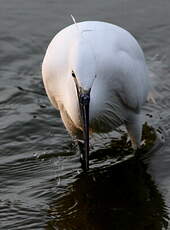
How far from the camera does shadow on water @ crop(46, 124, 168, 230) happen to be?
4.77 meters

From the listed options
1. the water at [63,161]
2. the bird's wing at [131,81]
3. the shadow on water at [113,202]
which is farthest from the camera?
the bird's wing at [131,81]

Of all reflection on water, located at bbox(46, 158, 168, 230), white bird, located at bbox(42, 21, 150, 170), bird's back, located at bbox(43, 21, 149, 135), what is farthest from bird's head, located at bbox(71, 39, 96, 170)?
reflection on water, located at bbox(46, 158, 168, 230)

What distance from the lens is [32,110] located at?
21.3 ft

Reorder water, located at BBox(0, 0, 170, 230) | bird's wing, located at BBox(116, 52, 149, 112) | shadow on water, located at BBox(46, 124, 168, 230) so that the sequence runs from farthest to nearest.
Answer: bird's wing, located at BBox(116, 52, 149, 112) → water, located at BBox(0, 0, 170, 230) → shadow on water, located at BBox(46, 124, 168, 230)

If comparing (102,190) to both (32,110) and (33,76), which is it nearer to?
(32,110)

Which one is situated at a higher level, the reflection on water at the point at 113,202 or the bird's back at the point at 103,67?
the bird's back at the point at 103,67

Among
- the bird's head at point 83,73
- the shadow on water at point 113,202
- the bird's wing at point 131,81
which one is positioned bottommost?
the shadow on water at point 113,202

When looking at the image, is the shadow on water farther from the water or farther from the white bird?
the white bird

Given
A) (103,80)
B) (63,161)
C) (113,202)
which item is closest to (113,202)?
(113,202)

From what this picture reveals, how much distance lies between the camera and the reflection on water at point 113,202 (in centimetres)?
477

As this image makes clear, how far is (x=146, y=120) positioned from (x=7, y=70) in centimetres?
173

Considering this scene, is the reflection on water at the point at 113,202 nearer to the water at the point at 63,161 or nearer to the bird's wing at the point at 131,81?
the water at the point at 63,161

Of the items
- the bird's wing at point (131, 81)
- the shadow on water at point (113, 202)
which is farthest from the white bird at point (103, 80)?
the shadow on water at point (113, 202)

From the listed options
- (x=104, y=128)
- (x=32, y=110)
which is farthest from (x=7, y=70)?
(x=104, y=128)
